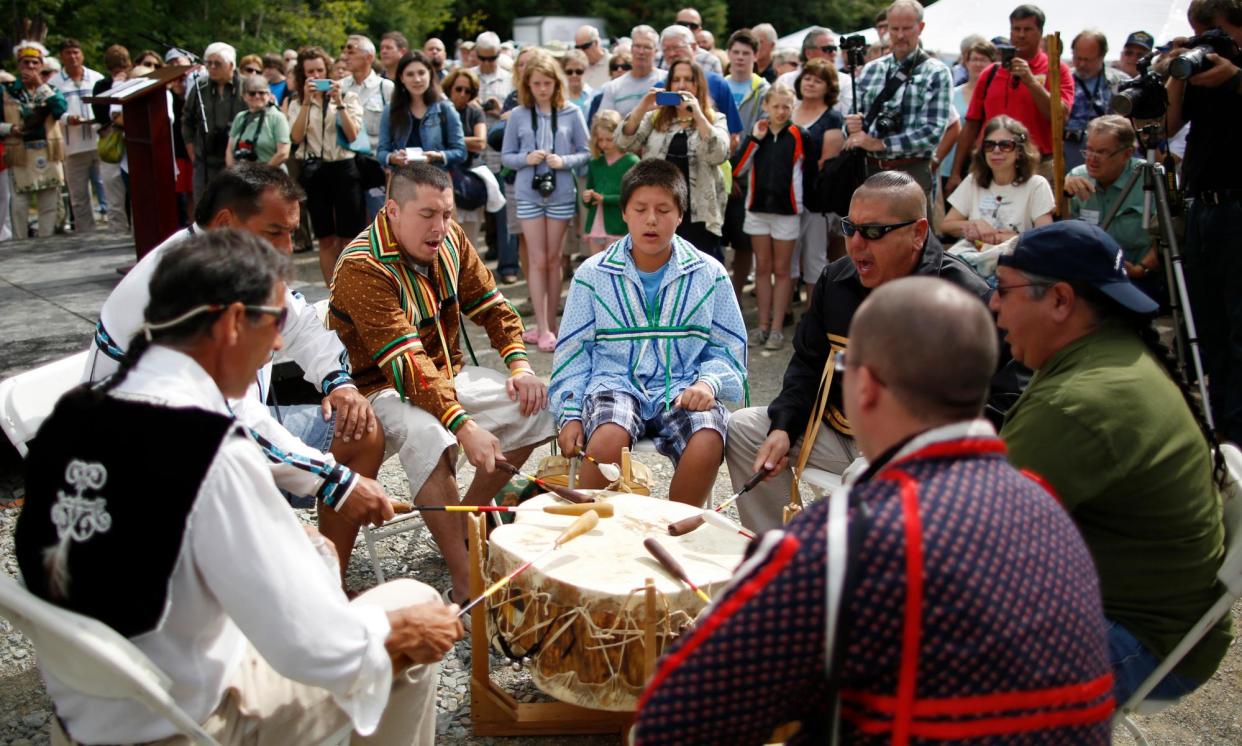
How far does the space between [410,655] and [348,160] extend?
6.75 meters

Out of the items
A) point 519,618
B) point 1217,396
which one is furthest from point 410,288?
point 1217,396

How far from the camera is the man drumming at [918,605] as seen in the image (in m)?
1.59

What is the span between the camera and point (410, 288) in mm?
4277

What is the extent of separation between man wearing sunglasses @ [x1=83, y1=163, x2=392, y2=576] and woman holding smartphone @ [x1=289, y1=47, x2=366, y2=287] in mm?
4591

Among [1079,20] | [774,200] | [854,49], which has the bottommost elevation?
[774,200]

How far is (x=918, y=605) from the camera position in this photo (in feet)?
5.22

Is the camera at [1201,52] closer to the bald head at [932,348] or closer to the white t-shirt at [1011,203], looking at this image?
the white t-shirt at [1011,203]

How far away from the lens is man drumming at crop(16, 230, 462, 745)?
6.53 ft

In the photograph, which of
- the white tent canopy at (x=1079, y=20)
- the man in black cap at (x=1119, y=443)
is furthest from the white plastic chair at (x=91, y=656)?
the white tent canopy at (x=1079, y=20)

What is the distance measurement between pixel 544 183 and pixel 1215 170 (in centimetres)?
413

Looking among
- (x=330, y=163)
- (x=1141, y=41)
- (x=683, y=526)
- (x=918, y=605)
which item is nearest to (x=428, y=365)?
(x=683, y=526)

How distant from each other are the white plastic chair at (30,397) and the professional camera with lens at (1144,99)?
4.43 meters

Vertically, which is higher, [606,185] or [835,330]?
[606,185]

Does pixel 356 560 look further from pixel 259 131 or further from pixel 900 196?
pixel 259 131
